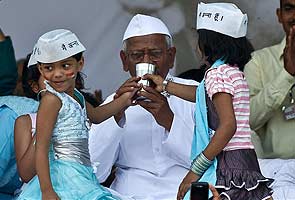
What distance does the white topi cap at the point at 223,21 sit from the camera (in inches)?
154

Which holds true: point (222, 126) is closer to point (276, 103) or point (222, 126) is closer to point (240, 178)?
point (240, 178)

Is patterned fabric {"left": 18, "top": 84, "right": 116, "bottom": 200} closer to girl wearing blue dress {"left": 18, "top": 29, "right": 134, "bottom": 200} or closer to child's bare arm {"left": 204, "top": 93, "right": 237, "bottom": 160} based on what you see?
girl wearing blue dress {"left": 18, "top": 29, "right": 134, "bottom": 200}

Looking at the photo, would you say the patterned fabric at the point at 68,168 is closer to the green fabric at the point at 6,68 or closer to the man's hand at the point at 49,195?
the man's hand at the point at 49,195

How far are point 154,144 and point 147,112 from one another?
0.16m

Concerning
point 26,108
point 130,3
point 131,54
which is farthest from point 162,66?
point 130,3

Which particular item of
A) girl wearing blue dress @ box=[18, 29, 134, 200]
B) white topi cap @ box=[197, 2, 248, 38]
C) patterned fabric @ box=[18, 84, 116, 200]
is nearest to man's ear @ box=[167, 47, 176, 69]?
white topi cap @ box=[197, 2, 248, 38]

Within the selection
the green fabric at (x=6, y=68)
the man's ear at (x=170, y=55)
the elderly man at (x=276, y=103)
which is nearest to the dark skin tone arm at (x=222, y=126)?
the man's ear at (x=170, y=55)

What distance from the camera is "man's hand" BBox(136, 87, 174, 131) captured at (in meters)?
4.19

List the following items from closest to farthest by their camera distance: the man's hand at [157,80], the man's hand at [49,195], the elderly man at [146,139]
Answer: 1. the man's hand at [49,195]
2. the man's hand at [157,80]
3. the elderly man at [146,139]

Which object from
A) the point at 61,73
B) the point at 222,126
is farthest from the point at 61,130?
the point at 222,126

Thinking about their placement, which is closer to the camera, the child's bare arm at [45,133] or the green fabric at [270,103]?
the child's bare arm at [45,133]

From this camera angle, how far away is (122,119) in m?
4.45

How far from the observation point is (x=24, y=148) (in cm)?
407

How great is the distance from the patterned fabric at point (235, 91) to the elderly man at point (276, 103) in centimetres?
82
